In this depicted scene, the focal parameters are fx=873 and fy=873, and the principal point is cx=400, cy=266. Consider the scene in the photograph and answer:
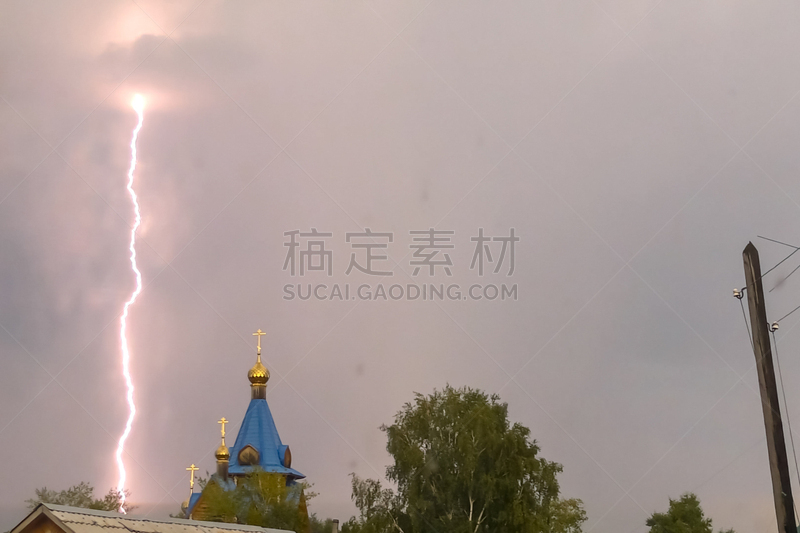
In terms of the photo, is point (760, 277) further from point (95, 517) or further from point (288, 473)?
point (288, 473)

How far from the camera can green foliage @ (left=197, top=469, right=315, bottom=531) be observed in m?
53.1

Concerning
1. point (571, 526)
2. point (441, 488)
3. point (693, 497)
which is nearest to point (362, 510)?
point (441, 488)

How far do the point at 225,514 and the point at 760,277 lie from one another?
44.5 m

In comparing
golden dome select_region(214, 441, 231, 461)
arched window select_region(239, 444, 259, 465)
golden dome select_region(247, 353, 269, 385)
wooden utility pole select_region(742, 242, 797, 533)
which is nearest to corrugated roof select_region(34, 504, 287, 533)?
wooden utility pole select_region(742, 242, 797, 533)

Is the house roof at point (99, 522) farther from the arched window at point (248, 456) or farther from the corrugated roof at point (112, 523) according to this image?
the arched window at point (248, 456)

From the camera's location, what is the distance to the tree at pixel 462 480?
114 ft

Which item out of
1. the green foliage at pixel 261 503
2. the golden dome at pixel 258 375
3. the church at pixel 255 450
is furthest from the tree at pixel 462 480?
the golden dome at pixel 258 375

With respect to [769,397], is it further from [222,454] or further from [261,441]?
[222,454]

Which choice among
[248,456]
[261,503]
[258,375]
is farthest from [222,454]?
[261,503]

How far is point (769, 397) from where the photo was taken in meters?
15.5

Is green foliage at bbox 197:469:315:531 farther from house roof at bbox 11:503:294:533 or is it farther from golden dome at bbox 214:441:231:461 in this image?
house roof at bbox 11:503:294:533

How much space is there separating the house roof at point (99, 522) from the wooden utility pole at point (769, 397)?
417 inches

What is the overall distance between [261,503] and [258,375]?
19.4 m

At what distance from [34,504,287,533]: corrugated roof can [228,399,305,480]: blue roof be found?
50.1m
